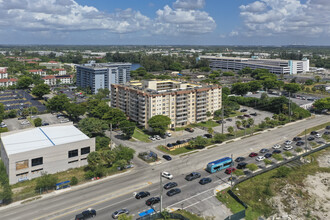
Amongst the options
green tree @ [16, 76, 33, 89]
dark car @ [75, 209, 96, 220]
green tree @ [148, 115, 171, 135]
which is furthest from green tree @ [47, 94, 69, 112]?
dark car @ [75, 209, 96, 220]

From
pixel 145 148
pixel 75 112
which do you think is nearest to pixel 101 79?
pixel 75 112

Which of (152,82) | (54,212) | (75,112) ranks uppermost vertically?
(152,82)

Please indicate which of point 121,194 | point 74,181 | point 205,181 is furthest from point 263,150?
point 74,181

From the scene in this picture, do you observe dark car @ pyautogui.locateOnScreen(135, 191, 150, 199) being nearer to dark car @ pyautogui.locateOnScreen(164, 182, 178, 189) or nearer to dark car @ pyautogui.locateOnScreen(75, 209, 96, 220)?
dark car @ pyautogui.locateOnScreen(164, 182, 178, 189)

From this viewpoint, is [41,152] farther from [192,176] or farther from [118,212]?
[192,176]

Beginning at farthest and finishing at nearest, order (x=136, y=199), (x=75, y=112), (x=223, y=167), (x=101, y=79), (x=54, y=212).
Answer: (x=101, y=79), (x=75, y=112), (x=223, y=167), (x=136, y=199), (x=54, y=212)

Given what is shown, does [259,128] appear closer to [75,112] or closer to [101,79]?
[75,112]

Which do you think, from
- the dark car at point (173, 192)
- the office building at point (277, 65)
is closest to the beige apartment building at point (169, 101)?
the dark car at point (173, 192)

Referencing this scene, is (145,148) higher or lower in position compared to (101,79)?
lower
